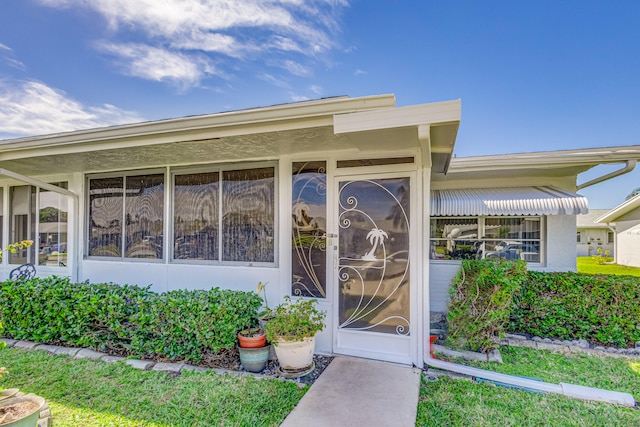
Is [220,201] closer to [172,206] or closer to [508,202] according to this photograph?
[172,206]

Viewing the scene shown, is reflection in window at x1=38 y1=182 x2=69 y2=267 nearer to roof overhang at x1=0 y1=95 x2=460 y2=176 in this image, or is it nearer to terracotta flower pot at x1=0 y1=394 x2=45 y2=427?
roof overhang at x1=0 y1=95 x2=460 y2=176

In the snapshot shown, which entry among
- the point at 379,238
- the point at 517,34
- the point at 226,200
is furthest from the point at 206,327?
the point at 517,34

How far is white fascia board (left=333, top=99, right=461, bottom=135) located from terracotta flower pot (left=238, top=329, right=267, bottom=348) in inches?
118

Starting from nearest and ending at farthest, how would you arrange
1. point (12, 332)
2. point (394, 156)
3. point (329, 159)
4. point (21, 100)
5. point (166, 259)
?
point (394, 156)
point (329, 159)
point (12, 332)
point (166, 259)
point (21, 100)

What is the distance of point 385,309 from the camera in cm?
482

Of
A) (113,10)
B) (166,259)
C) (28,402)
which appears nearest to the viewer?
(28,402)

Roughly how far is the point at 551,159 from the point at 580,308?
2801mm

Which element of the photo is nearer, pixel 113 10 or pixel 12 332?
pixel 12 332

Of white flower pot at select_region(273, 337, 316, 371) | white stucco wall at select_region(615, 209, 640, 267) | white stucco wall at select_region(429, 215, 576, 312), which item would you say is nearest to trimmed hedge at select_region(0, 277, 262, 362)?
white flower pot at select_region(273, 337, 316, 371)

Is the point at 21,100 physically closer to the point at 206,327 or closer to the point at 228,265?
the point at 228,265

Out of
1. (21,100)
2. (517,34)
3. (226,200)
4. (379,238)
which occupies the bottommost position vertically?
(379,238)

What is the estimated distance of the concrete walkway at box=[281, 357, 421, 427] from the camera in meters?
3.30

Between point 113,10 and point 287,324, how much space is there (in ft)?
25.3

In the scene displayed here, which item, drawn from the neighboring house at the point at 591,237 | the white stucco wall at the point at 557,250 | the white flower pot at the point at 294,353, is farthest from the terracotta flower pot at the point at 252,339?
the neighboring house at the point at 591,237
